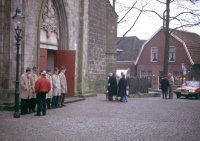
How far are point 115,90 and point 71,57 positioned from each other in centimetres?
307

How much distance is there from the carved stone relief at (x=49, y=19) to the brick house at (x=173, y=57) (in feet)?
73.4

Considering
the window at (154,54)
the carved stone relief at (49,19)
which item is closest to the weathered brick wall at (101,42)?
the carved stone relief at (49,19)

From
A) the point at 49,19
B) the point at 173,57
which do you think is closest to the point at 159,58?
the point at 173,57

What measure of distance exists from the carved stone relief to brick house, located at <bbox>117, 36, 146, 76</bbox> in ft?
91.3

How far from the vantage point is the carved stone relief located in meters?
14.4

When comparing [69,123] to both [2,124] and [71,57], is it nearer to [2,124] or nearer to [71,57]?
[2,124]

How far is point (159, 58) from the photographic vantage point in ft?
131

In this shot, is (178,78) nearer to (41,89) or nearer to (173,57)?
(173,57)

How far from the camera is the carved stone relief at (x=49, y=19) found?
14438 mm

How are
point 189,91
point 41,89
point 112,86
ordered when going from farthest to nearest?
1. point 189,91
2. point 112,86
3. point 41,89

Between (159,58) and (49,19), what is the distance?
27249 mm

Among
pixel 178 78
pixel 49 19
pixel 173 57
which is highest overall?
pixel 49 19

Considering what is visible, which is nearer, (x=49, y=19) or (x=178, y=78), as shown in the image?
(x=49, y=19)

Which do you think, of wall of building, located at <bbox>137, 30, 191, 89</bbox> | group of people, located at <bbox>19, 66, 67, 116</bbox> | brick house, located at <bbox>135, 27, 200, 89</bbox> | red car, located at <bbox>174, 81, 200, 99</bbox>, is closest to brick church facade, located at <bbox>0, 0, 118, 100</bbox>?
group of people, located at <bbox>19, 66, 67, 116</bbox>
